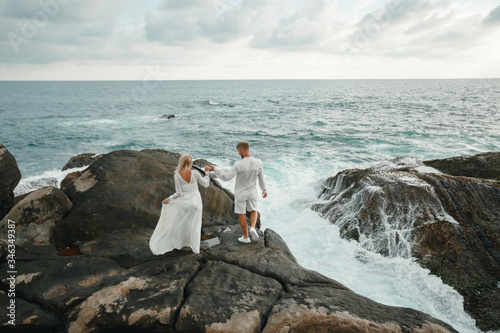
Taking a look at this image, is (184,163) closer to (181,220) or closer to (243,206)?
(181,220)

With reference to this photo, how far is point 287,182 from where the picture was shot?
16422mm

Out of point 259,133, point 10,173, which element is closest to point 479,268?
point 10,173

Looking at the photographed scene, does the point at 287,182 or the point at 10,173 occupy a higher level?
the point at 10,173

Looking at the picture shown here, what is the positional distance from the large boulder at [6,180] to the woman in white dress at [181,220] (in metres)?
4.56

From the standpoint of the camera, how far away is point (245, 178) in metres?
6.25

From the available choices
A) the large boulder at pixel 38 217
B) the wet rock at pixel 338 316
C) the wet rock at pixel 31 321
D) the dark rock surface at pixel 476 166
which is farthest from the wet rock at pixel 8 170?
the dark rock surface at pixel 476 166

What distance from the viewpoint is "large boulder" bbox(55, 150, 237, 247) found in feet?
21.8

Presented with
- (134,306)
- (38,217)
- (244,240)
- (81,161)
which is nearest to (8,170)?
(38,217)

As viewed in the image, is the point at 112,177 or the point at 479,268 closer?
the point at 479,268

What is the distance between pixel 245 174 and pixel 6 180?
22.4ft

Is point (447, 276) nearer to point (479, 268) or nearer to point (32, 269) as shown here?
point (479, 268)

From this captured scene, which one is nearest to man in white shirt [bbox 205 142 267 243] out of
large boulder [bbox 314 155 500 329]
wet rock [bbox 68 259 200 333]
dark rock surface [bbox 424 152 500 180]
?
wet rock [bbox 68 259 200 333]

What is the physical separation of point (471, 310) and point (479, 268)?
1277 mm

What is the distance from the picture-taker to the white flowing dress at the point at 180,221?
5.94 m
